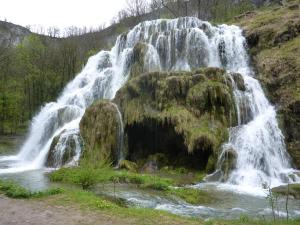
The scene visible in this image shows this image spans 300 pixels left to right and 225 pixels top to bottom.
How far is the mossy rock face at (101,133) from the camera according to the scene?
24.4 metres

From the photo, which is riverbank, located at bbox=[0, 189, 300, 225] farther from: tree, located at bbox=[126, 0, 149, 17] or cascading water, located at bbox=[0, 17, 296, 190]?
tree, located at bbox=[126, 0, 149, 17]

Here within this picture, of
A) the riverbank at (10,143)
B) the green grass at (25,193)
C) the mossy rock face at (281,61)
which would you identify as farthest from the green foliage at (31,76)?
the green grass at (25,193)

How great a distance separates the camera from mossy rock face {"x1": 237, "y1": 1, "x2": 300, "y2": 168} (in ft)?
80.2

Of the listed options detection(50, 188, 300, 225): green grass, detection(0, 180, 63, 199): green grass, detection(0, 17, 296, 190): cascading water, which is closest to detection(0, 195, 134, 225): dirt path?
detection(50, 188, 300, 225): green grass

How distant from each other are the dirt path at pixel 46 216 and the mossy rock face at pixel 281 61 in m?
14.7

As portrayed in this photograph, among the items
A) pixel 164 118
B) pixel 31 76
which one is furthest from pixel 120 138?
pixel 31 76

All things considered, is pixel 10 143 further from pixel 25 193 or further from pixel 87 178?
pixel 25 193

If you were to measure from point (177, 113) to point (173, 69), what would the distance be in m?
11.3

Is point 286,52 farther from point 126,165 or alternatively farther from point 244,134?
point 126,165

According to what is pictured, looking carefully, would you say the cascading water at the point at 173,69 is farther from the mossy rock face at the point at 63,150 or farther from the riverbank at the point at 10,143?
the riverbank at the point at 10,143

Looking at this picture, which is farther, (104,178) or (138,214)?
(104,178)

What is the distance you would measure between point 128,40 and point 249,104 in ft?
60.6

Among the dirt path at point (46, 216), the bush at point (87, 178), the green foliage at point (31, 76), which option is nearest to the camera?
the dirt path at point (46, 216)

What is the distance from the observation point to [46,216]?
1136 centimetres
